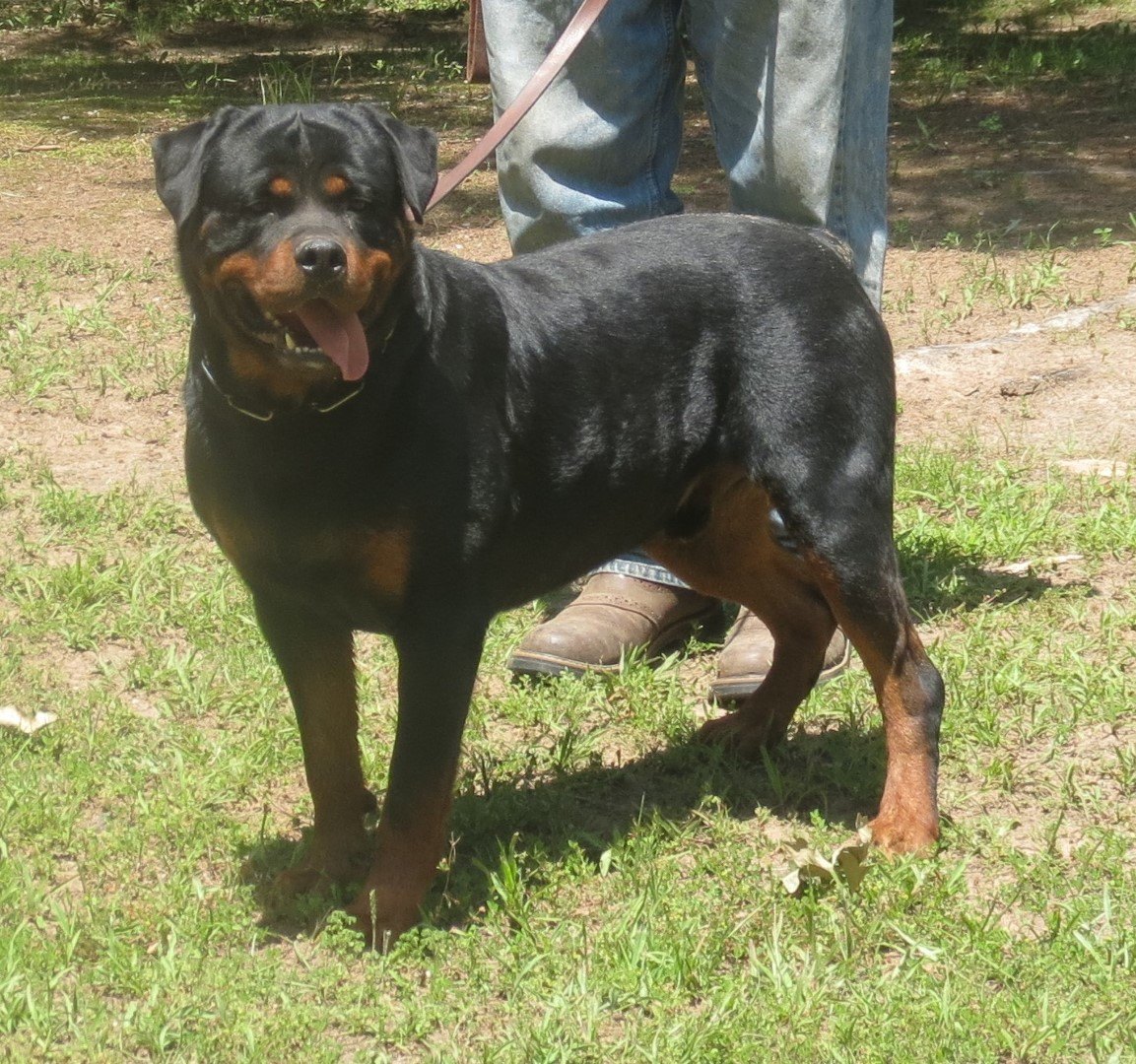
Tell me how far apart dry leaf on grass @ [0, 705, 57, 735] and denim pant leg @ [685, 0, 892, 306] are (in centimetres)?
228

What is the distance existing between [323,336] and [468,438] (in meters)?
0.39

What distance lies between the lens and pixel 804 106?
4039mm

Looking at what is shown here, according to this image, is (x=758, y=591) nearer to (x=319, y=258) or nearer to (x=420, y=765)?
(x=420, y=765)

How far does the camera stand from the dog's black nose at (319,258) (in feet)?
9.08

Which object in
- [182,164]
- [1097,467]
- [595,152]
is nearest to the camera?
[182,164]

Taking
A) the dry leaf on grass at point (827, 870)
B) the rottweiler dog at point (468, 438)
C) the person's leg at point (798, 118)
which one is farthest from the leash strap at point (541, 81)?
the dry leaf on grass at point (827, 870)

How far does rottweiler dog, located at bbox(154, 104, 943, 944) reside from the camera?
2.96m

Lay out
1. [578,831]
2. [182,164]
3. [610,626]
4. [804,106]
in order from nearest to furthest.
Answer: [182,164] < [578,831] < [804,106] < [610,626]

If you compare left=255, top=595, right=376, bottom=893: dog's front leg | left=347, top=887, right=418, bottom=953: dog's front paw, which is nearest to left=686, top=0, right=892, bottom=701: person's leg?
left=255, top=595, right=376, bottom=893: dog's front leg

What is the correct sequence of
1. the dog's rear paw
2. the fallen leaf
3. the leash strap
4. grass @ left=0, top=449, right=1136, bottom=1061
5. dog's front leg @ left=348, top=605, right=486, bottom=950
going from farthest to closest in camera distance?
the fallen leaf → the leash strap → the dog's rear paw → dog's front leg @ left=348, top=605, right=486, bottom=950 → grass @ left=0, top=449, right=1136, bottom=1061

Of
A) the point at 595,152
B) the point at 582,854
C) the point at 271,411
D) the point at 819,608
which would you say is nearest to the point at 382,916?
the point at 582,854

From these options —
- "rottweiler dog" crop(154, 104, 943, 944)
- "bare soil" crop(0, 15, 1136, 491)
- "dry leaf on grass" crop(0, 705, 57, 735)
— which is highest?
"rottweiler dog" crop(154, 104, 943, 944)

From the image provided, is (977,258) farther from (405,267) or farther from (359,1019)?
(359,1019)

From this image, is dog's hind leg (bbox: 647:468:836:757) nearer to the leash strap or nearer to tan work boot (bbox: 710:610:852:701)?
tan work boot (bbox: 710:610:852:701)
